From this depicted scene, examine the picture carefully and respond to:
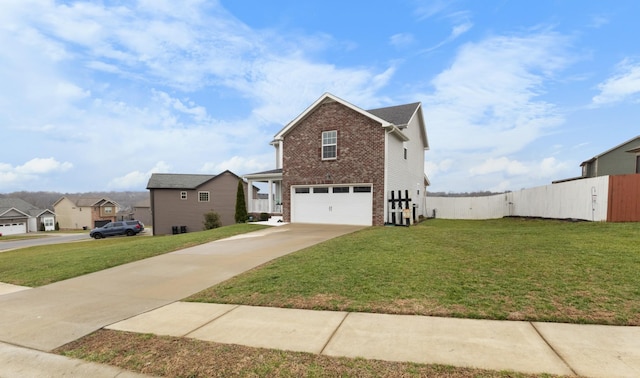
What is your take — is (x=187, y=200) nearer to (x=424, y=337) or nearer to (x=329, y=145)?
(x=329, y=145)

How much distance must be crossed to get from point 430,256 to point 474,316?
3.48m

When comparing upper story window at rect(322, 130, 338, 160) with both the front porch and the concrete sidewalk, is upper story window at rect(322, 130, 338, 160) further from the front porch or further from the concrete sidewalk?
the concrete sidewalk

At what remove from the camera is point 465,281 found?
5.63m

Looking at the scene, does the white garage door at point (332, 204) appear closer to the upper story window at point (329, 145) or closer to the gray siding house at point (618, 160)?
the upper story window at point (329, 145)

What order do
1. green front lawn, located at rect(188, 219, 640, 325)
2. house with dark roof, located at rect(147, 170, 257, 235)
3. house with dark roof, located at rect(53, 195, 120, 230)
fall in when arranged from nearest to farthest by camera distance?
green front lawn, located at rect(188, 219, 640, 325) → house with dark roof, located at rect(147, 170, 257, 235) → house with dark roof, located at rect(53, 195, 120, 230)

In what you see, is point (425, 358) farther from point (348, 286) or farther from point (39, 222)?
point (39, 222)

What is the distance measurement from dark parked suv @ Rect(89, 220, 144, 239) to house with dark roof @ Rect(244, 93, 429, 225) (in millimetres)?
22974

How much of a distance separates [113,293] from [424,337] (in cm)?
614

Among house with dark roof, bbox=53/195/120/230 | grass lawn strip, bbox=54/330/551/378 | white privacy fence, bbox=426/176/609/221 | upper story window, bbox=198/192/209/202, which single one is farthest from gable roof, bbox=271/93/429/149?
house with dark roof, bbox=53/195/120/230

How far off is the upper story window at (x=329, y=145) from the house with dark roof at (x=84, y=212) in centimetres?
5602

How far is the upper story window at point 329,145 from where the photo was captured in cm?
1674

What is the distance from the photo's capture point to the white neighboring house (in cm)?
4856

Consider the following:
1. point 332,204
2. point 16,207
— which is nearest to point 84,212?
point 16,207

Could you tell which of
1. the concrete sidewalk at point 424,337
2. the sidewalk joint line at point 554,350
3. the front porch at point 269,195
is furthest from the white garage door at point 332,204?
the sidewalk joint line at point 554,350
